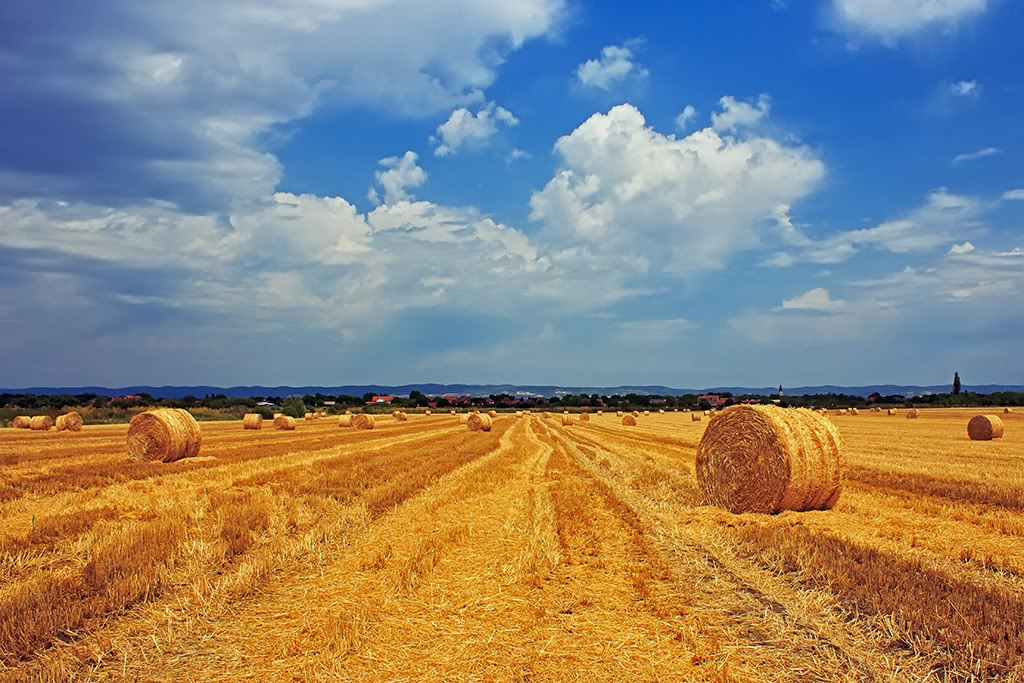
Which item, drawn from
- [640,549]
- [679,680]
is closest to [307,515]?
[640,549]

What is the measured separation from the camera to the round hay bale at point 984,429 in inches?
1082

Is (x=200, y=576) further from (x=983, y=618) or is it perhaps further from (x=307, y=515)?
(x=983, y=618)

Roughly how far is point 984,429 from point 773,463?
2165 cm

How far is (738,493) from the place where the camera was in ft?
40.0

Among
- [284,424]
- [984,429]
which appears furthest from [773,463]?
[284,424]

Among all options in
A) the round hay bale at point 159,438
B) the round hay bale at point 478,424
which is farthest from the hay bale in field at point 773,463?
the round hay bale at point 478,424

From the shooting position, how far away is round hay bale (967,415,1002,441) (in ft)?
90.2

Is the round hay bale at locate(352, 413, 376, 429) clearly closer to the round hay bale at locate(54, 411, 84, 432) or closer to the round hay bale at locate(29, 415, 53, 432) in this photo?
the round hay bale at locate(54, 411, 84, 432)

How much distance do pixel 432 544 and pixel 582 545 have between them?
187cm

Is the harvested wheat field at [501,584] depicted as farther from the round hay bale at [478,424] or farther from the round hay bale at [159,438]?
the round hay bale at [478,424]

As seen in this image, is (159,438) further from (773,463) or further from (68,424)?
(68,424)

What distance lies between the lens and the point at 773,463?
11719 millimetres

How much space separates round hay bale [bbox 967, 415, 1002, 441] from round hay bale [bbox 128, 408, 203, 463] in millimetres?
29634

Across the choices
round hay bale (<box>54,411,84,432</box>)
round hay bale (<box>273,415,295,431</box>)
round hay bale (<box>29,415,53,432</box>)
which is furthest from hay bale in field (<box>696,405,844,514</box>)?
round hay bale (<box>29,415,53,432</box>)
